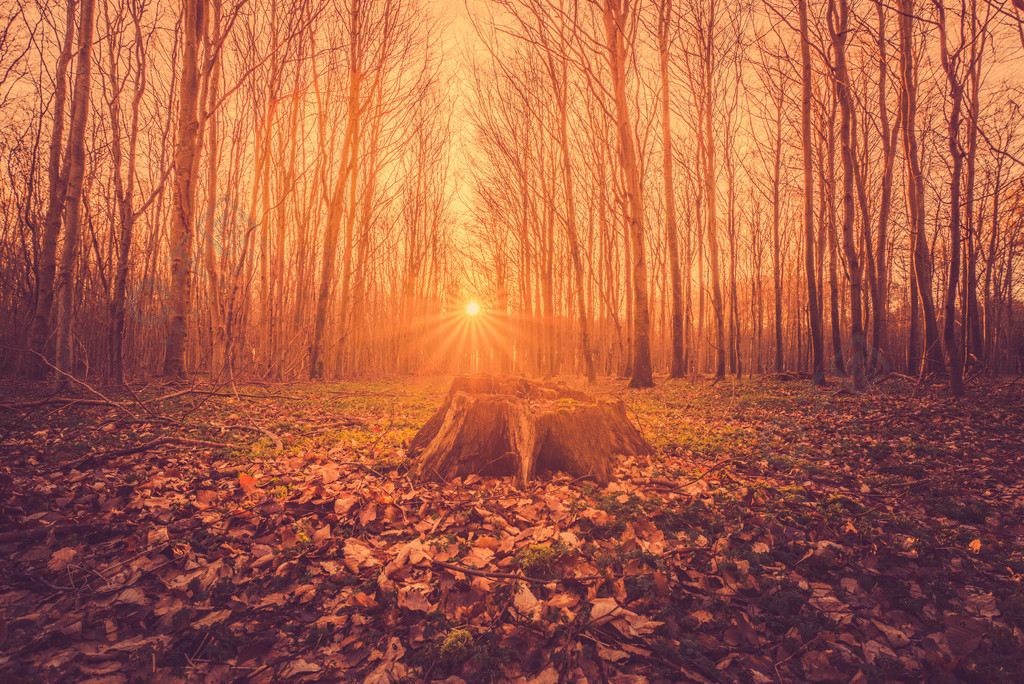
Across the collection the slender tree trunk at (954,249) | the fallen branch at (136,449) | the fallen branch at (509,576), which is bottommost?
the fallen branch at (509,576)

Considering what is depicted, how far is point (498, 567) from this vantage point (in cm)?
222

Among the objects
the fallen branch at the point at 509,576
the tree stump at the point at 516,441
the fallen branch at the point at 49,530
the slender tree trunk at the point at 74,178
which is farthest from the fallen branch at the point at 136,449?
the slender tree trunk at the point at 74,178

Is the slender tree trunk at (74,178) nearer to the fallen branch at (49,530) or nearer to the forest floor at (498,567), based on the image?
the forest floor at (498,567)

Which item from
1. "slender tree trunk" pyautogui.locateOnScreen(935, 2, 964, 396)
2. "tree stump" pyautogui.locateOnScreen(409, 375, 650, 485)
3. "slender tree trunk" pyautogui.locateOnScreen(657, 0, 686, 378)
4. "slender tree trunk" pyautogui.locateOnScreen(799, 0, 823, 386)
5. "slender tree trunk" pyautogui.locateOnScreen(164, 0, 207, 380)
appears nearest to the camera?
"tree stump" pyautogui.locateOnScreen(409, 375, 650, 485)

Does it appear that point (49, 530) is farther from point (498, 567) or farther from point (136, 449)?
point (498, 567)

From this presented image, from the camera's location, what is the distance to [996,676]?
1.47 metres

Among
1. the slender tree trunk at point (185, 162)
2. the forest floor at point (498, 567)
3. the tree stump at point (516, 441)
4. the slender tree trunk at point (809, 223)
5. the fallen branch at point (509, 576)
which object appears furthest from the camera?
the slender tree trunk at point (809, 223)

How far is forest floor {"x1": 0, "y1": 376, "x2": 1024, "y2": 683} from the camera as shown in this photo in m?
1.59

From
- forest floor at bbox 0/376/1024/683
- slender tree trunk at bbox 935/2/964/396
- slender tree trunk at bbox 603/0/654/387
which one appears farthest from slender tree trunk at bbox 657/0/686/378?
forest floor at bbox 0/376/1024/683

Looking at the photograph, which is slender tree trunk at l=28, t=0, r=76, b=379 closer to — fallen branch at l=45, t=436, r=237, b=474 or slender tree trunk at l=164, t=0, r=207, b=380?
slender tree trunk at l=164, t=0, r=207, b=380

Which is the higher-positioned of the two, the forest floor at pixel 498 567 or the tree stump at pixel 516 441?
the tree stump at pixel 516 441

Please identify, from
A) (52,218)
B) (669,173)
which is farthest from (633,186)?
(52,218)

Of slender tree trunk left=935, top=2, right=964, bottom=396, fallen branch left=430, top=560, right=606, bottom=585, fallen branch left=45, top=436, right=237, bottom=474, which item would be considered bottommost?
fallen branch left=430, top=560, right=606, bottom=585

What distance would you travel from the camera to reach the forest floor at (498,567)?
1.59 meters
